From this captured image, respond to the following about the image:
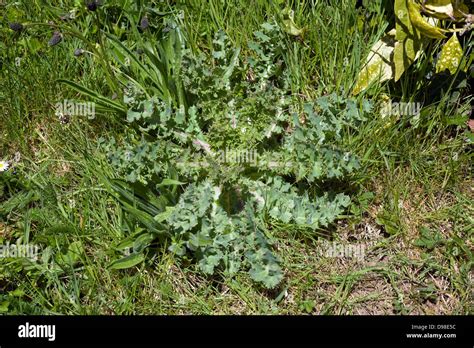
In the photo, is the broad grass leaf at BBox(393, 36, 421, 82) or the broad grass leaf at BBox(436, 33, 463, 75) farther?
the broad grass leaf at BBox(436, 33, 463, 75)

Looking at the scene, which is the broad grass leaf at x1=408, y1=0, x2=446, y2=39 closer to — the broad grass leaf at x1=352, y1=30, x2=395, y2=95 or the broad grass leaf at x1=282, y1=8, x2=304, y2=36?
the broad grass leaf at x1=352, y1=30, x2=395, y2=95

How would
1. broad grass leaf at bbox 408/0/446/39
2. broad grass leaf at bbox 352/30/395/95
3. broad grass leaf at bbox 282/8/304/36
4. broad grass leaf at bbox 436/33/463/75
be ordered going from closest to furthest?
broad grass leaf at bbox 408/0/446/39 → broad grass leaf at bbox 436/33/463/75 → broad grass leaf at bbox 352/30/395/95 → broad grass leaf at bbox 282/8/304/36

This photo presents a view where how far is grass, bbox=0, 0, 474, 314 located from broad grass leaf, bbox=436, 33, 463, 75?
Answer: 18 centimetres

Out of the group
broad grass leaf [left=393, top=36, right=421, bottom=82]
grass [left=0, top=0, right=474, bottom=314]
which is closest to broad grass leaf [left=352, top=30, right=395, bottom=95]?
grass [left=0, top=0, right=474, bottom=314]

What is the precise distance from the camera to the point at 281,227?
9.12 ft

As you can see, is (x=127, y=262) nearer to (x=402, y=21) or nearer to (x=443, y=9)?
(x=402, y=21)

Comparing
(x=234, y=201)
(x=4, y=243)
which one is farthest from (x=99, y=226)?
(x=234, y=201)

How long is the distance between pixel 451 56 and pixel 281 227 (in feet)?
3.77

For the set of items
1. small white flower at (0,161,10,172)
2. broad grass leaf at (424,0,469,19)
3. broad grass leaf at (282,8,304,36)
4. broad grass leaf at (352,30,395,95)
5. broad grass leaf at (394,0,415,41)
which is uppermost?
broad grass leaf at (424,0,469,19)

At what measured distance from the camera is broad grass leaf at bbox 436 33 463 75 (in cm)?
291

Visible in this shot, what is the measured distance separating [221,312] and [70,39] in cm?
175

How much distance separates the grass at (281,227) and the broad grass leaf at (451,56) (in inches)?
7.1

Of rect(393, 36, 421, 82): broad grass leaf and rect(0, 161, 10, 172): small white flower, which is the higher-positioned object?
rect(393, 36, 421, 82): broad grass leaf

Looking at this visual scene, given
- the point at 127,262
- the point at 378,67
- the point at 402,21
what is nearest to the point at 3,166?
the point at 127,262
